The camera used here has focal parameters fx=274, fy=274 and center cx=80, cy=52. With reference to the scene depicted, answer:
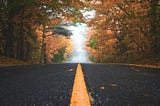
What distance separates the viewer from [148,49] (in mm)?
23172

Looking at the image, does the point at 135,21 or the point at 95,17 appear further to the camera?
the point at 95,17

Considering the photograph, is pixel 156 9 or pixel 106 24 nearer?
pixel 156 9

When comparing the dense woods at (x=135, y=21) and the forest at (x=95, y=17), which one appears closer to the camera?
the forest at (x=95, y=17)

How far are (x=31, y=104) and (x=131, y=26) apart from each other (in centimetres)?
2001

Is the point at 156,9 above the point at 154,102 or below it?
above

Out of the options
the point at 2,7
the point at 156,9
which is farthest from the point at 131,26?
the point at 2,7

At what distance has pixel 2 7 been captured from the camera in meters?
17.3

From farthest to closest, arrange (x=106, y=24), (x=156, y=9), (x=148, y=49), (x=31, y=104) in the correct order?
(x=106, y=24)
(x=148, y=49)
(x=156, y=9)
(x=31, y=104)

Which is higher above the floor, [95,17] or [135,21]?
[95,17]

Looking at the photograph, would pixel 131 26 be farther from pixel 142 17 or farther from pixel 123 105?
pixel 123 105

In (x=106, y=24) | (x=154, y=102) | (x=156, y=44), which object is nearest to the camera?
(x=154, y=102)

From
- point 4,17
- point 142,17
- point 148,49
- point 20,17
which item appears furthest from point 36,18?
point 148,49

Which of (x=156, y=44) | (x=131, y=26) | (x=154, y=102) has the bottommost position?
(x=154, y=102)

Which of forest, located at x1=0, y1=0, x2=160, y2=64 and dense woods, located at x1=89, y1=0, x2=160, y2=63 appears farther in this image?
dense woods, located at x1=89, y1=0, x2=160, y2=63
